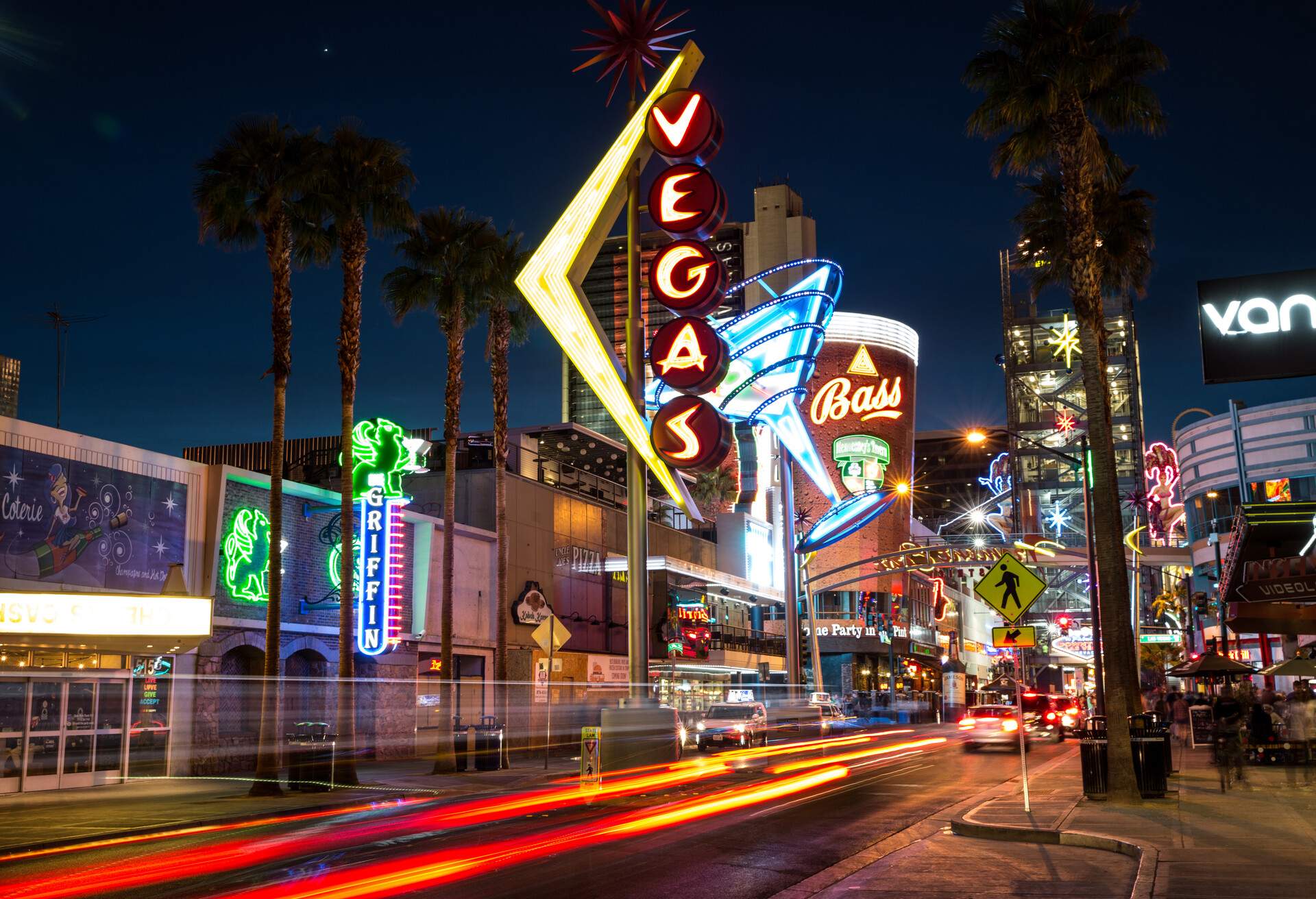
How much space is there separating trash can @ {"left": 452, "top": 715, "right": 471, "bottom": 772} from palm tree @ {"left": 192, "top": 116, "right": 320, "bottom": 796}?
5.91m

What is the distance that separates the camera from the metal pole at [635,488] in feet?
75.3

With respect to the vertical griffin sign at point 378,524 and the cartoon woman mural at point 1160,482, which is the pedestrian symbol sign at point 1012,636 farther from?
the cartoon woman mural at point 1160,482

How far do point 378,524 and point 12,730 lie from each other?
34.1ft

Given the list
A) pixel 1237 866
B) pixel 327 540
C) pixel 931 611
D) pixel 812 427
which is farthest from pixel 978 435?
pixel 931 611

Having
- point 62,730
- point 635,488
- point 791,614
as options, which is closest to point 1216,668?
point 791,614

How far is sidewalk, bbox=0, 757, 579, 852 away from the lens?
18.1 meters

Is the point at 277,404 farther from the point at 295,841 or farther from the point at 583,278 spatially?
the point at 295,841

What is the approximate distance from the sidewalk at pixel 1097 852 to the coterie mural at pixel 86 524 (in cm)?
1775

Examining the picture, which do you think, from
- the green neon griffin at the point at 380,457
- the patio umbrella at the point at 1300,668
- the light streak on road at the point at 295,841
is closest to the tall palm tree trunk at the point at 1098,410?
the patio umbrella at the point at 1300,668

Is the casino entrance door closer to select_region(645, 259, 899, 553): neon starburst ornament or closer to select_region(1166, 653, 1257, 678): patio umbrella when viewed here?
select_region(645, 259, 899, 553): neon starburst ornament

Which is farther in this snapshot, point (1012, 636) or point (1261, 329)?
point (1012, 636)

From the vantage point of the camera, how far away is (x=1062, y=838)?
15.6 meters

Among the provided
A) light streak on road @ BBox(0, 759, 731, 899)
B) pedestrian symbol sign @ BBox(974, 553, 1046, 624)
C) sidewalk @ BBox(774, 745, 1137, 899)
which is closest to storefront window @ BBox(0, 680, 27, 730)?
light streak on road @ BBox(0, 759, 731, 899)

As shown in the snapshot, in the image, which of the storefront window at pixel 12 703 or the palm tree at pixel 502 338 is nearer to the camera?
the storefront window at pixel 12 703
